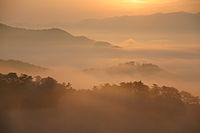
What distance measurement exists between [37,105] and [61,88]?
1127 mm

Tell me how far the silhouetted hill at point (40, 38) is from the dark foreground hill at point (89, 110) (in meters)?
33.3

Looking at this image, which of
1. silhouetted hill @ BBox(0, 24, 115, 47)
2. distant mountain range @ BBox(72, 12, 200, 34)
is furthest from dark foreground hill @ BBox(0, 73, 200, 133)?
silhouetted hill @ BBox(0, 24, 115, 47)

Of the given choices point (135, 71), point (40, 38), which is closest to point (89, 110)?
point (135, 71)

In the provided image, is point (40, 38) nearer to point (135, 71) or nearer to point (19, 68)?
point (135, 71)

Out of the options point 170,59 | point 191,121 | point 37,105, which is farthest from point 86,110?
point 170,59

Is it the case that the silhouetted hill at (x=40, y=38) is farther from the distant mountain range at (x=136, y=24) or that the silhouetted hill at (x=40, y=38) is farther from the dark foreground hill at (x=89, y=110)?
the dark foreground hill at (x=89, y=110)

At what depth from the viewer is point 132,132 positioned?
7195mm

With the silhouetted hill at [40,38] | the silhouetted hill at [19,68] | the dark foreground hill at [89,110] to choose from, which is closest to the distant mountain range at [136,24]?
the silhouetted hill at [40,38]

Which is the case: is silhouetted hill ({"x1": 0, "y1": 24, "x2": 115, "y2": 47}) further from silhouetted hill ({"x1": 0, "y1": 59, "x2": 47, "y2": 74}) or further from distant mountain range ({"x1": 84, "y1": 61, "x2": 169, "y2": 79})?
silhouetted hill ({"x1": 0, "y1": 59, "x2": 47, "y2": 74})

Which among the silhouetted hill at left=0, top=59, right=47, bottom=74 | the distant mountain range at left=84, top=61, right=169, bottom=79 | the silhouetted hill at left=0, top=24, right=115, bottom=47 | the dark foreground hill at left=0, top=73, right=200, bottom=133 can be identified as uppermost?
the silhouetted hill at left=0, top=24, right=115, bottom=47

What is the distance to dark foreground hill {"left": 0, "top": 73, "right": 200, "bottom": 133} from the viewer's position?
6.91m

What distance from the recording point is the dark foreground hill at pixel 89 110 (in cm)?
691

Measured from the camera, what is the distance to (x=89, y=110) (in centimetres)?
759

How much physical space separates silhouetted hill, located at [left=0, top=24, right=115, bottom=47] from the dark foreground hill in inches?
1309
